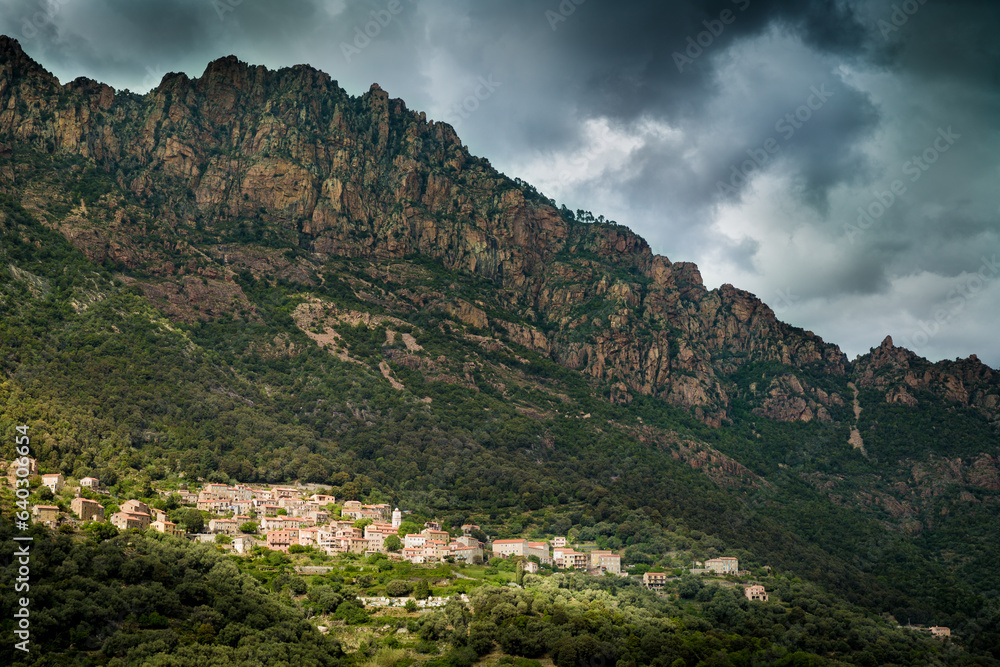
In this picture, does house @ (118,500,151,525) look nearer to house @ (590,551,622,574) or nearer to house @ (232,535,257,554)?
house @ (232,535,257,554)

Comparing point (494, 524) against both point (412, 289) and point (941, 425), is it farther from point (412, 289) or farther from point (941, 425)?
point (941, 425)

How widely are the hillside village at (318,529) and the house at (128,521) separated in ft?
0.30

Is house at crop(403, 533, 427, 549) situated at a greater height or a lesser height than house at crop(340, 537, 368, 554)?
greater

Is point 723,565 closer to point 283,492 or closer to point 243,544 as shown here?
point 283,492

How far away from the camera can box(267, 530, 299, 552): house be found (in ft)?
323

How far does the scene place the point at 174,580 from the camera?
237 ft

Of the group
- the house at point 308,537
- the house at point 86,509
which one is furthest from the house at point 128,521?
the house at point 308,537

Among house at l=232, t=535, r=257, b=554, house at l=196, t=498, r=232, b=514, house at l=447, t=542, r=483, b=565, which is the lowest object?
house at l=232, t=535, r=257, b=554

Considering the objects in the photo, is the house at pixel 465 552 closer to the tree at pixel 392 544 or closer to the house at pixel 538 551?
the tree at pixel 392 544

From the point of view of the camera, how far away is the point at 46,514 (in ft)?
256

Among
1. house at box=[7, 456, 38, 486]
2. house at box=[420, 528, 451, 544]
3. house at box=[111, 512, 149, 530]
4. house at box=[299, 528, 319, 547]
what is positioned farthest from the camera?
house at box=[420, 528, 451, 544]

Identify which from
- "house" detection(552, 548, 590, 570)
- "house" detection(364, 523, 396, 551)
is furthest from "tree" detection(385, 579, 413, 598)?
"house" detection(552, 548, 590, 570)

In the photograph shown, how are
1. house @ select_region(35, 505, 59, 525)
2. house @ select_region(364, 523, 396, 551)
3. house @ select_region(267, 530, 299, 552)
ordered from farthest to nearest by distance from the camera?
house @ select_region(364, 523, 396, 551), house @ select_region(267, 530, 299, 552), house @ select_region(35, 505, 59, 525)

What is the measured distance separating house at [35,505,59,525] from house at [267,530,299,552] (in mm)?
24145
